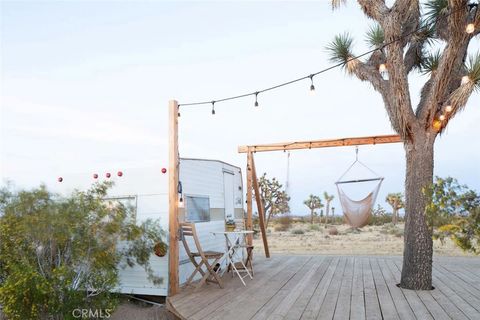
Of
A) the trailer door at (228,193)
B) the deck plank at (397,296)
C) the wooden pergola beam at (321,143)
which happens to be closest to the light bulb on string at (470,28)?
the wooden pergola beam at (321,143)

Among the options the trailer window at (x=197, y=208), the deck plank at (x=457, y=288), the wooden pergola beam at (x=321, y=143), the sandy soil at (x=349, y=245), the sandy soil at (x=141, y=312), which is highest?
the wooden pergola beam at (x=321, y=143)

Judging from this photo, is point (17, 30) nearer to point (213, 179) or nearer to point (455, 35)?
point (213, 179)

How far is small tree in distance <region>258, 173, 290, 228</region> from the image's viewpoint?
68.3ft

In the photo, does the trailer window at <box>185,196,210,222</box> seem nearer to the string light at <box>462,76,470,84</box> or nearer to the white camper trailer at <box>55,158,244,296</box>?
the white camper trailer at <box>55,158,244,296</box>

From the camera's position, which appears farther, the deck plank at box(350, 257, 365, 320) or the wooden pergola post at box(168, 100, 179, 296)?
the wooden pergola post at box(168, 100, 179, 296)

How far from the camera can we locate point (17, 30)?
6809mm

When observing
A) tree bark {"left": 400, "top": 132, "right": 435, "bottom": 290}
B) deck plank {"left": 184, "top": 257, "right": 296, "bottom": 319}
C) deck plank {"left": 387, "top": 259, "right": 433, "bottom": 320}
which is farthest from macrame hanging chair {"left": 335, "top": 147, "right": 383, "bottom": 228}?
deck plank {"left": 387, "top": 259, "right": 433, "bottom": 320}

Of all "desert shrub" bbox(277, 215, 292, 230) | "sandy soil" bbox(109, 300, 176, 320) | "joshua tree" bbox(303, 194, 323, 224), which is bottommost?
"sandy soil" bbox(109, 300, 176, 320)

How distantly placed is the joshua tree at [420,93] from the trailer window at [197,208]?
9.28 ft

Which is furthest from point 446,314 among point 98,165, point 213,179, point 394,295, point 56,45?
point 56,45

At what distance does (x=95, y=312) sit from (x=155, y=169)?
1880 mm

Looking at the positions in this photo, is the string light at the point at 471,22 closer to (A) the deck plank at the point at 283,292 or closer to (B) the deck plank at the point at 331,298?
(B) the deck plank at the point at 331,298

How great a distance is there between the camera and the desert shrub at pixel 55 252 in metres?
3.72

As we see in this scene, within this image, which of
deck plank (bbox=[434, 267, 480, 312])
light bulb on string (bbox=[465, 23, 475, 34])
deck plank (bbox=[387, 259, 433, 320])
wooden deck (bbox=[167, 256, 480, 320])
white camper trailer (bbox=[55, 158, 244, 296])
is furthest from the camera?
white camper trailer (bbox=[55, 158, 244, 296])
